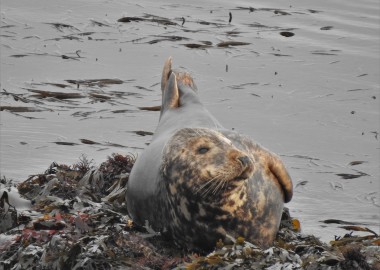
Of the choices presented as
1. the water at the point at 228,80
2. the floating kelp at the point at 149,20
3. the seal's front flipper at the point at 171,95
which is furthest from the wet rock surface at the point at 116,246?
the floating kelp at the point at 149,20

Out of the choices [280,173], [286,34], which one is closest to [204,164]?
[280,173]

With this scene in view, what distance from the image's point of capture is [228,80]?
32.0 feet

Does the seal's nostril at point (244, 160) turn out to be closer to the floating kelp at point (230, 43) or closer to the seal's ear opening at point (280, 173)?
the seal's ear opening at point (280, 173)

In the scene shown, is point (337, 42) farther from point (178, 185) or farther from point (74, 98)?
point (178, 185)

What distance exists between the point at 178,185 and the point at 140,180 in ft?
2.15

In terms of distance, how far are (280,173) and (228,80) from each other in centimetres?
454

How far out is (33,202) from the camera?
6082 millimetres

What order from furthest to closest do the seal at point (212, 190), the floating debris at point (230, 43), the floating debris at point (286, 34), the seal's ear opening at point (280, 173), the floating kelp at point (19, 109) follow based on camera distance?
the floating debris at point (286, 34), the floating debris at point (230, 43), the floating kelp at point (19, 109), the seal's ear opening at point (280, 173), the seal at point (212, 190)

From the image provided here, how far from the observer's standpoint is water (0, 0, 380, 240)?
7.86 metres

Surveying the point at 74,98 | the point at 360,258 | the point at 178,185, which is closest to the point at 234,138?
the point at 178,185

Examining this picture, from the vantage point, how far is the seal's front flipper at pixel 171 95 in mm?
6570

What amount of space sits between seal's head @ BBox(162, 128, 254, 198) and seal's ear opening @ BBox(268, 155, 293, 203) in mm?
318

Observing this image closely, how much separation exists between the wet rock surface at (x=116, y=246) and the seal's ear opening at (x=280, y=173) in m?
0.29

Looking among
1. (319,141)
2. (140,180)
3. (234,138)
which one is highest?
(234,138)
